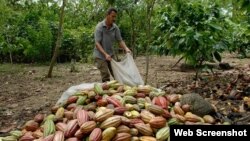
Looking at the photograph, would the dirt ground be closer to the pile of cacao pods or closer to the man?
the pile of cacao pods

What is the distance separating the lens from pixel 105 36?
252 inches

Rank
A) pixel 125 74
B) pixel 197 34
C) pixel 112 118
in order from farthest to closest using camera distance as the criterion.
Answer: pixel 197 34
pixel 125 74
pixel 112 118

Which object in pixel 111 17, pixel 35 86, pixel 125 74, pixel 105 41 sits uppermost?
pixel 111 17

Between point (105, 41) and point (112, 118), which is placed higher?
point (105, 41)

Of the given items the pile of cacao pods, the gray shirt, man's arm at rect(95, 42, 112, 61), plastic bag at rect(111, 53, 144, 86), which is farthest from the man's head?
the pile of cacao pods

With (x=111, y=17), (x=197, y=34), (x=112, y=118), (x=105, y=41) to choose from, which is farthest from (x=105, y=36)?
(x=112, y=118)

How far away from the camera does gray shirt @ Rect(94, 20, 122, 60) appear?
248 inches

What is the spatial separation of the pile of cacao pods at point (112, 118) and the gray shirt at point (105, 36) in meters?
1.41

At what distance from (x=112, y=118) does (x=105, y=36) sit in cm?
268

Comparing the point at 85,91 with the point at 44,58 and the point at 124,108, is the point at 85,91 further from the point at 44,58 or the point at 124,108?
the point at 44,58

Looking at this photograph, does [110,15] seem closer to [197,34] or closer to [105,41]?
[105,41]

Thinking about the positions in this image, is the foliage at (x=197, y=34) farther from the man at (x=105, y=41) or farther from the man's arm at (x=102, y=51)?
the man's arm at (x=102, y=51)

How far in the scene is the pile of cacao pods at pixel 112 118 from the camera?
3816 mm

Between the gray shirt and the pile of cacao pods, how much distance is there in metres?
1.41
